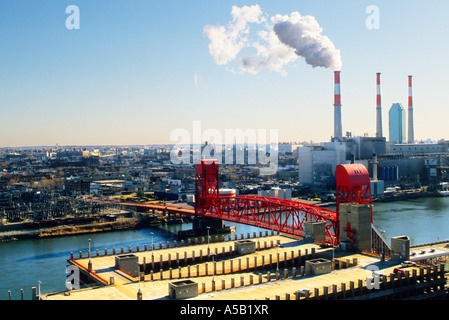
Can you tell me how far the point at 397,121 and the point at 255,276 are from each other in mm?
70570

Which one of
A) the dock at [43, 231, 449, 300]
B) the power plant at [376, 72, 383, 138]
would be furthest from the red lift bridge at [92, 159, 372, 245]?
the power plant at [376, 72, 383, 138]

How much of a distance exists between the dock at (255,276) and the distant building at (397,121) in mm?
67370

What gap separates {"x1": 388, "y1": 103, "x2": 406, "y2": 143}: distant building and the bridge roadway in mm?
67041

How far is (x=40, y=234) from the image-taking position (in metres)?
20.7

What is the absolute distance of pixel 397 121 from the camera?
247ft

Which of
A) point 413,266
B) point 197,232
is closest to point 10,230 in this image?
point 197,232

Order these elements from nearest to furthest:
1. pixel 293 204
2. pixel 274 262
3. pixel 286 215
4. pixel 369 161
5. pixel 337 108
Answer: pixel 274 262 < pixel 286 215 < pixel 293 204 < pixel 337 108 < pixel 369 161

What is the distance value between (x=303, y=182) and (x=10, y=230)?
22.4 metres

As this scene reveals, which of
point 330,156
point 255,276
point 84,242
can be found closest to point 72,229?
point 84,242

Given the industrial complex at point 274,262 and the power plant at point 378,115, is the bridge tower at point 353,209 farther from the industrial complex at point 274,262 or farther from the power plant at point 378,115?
the power plant at point 378,115

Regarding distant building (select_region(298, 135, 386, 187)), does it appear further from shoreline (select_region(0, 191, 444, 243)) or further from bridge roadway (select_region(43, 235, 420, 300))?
bridge roadway (select_region(43, 235, 420, 300))

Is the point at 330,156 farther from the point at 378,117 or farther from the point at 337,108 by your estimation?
the point at 378,117

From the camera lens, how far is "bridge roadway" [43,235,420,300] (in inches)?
327

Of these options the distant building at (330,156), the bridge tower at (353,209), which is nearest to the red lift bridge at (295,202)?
the bridge tower at (353,209)
